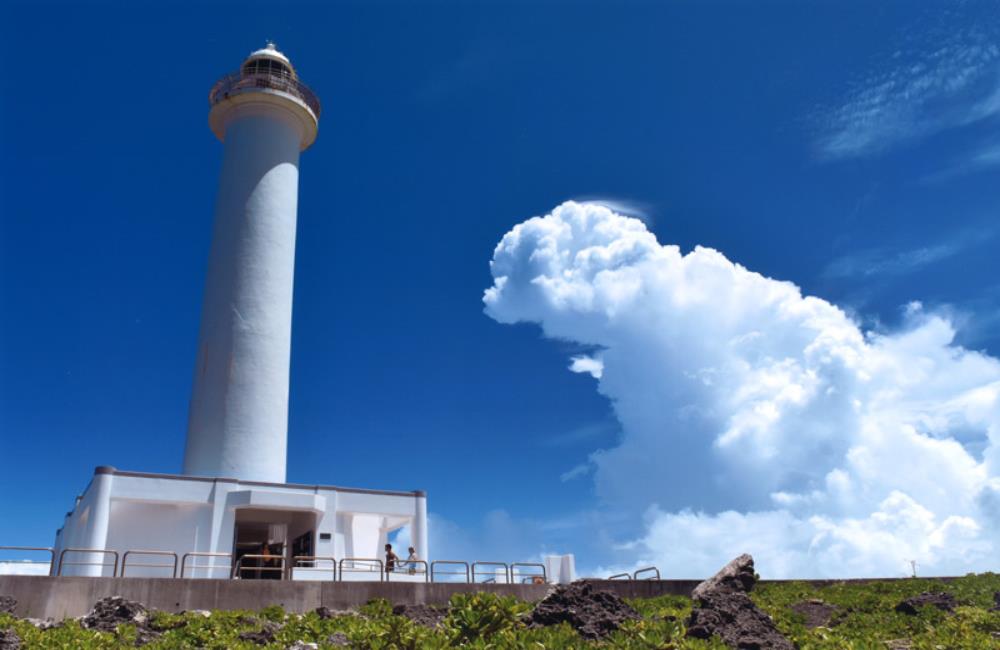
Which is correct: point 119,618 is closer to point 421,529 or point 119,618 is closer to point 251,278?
point 421,529

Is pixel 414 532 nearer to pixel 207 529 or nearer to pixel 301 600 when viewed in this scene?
pixel 207 529

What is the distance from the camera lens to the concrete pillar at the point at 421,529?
98.1ft

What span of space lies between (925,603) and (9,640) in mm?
17293

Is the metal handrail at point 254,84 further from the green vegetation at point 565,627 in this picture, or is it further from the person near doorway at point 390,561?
the green vegetation at point 565,627

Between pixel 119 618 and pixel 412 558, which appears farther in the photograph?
pixel 412 558

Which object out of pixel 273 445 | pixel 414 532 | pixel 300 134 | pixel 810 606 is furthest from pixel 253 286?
pixel 810 606

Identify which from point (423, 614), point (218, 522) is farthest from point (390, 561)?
point (423, 614)

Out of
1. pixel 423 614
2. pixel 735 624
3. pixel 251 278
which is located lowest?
pixel 735 624

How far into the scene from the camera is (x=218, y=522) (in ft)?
89.2

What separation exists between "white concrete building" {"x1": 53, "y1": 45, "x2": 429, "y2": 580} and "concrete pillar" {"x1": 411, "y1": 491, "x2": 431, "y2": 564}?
40mm

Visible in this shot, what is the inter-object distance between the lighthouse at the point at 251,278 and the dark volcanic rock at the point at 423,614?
14.5m

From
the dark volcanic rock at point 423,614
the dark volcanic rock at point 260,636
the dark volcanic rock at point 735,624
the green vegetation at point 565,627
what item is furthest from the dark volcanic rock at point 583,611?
the dark volcanic rock at point 260,636

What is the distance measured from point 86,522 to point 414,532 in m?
11.2

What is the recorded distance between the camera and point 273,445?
101 feet
